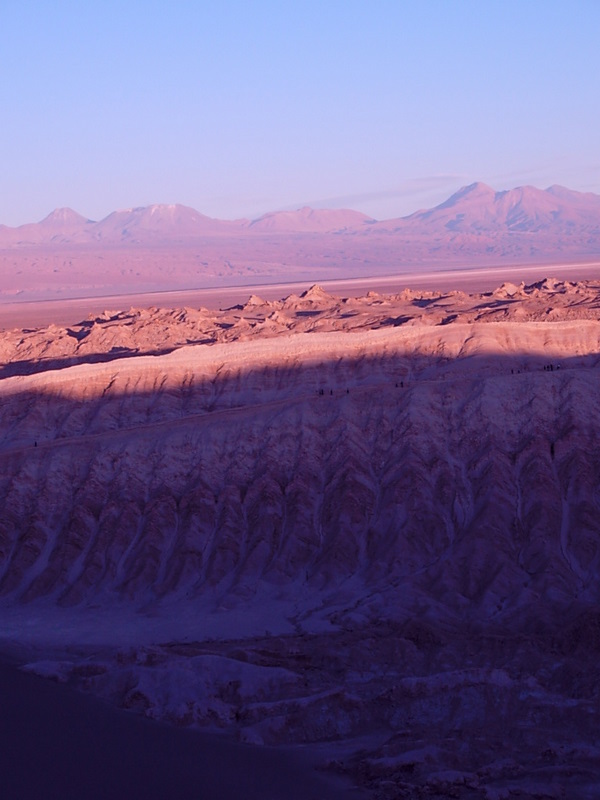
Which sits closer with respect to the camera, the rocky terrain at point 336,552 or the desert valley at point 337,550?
the desert valley at point 337,550

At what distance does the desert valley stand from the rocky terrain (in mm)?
68

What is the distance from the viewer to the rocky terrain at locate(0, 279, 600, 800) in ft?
64.6

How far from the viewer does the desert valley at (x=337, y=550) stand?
19.5 meters

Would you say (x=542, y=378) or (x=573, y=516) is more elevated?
(x=542, y=378)

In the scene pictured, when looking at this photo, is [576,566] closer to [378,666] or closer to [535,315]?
[378,666]

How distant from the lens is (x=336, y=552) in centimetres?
3048

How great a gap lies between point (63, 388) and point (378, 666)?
21983mm

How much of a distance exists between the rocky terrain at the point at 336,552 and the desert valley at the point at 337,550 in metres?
0.07

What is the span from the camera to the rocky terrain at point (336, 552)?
1970 centimetres

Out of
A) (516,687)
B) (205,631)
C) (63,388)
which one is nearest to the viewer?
(516,687)

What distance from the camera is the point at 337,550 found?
100ft

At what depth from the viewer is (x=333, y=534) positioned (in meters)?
31.2

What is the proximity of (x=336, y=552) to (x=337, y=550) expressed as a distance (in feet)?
0.23

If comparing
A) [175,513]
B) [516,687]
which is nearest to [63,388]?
[175,513]
